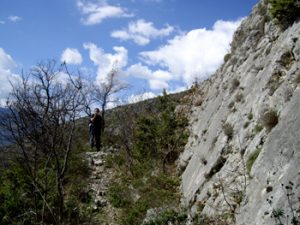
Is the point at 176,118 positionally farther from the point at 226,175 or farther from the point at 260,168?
the point at 260,168

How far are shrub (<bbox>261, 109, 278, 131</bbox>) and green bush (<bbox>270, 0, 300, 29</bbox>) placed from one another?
3.23m

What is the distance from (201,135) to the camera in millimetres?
13156

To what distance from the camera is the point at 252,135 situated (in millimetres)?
8383

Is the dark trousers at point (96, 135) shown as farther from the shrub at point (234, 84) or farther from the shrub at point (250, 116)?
the shrub at point (250, 116)

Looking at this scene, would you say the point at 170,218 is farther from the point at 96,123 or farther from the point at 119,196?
the point at 96,123

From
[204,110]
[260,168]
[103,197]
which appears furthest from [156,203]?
[260,168]

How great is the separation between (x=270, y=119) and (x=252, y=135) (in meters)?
1.02

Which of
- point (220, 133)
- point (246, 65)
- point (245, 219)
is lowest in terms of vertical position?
point (245, 219)

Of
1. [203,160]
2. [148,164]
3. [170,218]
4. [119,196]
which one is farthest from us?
[148,164]

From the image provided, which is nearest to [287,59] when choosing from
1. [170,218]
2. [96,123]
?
[170,218]

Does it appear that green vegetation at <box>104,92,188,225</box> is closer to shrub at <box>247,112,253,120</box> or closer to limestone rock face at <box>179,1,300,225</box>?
limestone rock face at <box>179,1,300,225</box>

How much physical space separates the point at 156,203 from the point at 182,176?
1.40 metres

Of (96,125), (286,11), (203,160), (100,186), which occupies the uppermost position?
(286,11)

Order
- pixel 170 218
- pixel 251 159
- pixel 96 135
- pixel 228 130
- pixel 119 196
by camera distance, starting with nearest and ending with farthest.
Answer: pixel 251 159
pixel 170 218
pixel 228 130
pixel 119 196
pixel 96 135
